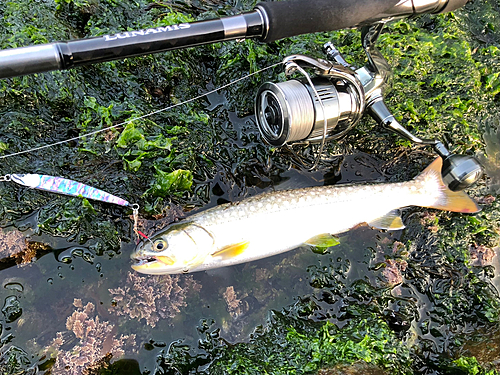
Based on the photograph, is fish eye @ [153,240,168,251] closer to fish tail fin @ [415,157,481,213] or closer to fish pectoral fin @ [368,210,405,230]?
fish pectoral fin @ [368,210,405,230]

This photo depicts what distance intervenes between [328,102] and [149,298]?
7.49 feet

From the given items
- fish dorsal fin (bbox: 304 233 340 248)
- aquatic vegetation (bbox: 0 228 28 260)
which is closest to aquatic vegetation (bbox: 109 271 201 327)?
aquatic vegetation (bbox: 0 228 28 260)

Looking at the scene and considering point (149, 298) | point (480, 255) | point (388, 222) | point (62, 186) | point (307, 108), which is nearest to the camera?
point (307, 108)

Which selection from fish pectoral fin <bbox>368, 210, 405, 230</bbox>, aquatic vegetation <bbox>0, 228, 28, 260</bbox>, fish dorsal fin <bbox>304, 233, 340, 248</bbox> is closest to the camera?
aquatic vegetation <bbox>0, 228, 28, 260</bbox>

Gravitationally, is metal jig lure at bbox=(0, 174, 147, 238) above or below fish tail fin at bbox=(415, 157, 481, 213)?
above

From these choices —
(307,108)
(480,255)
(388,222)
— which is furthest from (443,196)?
(307,108)

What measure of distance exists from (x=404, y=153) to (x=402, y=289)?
54.6 inches

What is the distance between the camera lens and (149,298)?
311 centimetres

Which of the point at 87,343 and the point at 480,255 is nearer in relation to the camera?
the point at 87,343

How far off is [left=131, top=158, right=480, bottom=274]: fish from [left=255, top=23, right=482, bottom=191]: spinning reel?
0.97 feet

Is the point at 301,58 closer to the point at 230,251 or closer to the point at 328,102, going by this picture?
the point at 328,102

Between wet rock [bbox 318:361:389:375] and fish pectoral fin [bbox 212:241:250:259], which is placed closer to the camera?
wet rock [bbox 318:361:389:375]

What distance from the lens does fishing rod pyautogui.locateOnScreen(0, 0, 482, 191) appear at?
89.2 inches

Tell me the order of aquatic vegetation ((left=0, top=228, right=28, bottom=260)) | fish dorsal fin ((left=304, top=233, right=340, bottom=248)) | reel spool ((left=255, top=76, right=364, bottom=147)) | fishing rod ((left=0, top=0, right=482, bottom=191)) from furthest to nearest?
fish dorsal fin ((left=304, top=233, right=340, bottom=248)) → aquatic vegetation ((left=0, top=228, right=28, bottom=260)) → reel spool ((left=255, top=76, right=364, bottom=147)) → fishing rod ((left=0, top=0, right=482, bottom=191))
